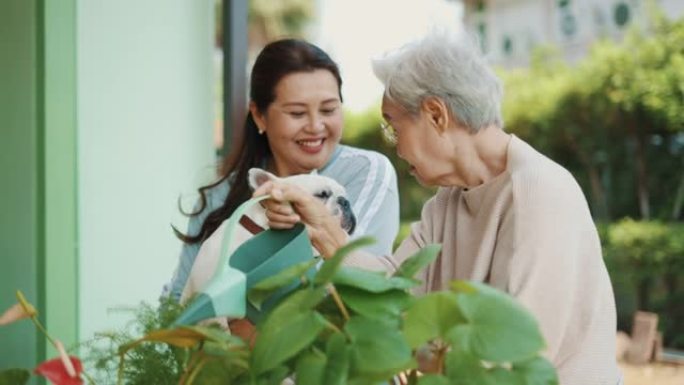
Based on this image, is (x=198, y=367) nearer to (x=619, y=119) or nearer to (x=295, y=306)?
(x=295, y=306)

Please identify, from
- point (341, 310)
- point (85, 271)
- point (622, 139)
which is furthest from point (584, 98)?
point (341, 310)

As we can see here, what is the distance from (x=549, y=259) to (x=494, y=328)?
513 millimetres

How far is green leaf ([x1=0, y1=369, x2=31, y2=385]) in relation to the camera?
1.13m

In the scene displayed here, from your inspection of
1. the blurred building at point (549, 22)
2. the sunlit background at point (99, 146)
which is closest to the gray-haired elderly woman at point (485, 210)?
the sunlit background at point (99, 146)

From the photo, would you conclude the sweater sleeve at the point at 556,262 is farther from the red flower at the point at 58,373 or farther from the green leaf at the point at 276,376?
the red flower at the point at 58,373

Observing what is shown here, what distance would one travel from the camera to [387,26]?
433 inches

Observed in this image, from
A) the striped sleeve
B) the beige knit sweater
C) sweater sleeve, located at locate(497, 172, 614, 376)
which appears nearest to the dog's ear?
the striped sleeve

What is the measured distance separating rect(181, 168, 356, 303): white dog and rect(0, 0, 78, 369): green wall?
3.98ft

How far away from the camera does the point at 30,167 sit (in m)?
2.85

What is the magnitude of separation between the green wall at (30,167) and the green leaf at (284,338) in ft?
6.70

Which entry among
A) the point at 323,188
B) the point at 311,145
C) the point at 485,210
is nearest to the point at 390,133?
the point at 323,188

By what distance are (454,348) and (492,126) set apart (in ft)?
2.43

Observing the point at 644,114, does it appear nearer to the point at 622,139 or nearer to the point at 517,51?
the point at 622,139

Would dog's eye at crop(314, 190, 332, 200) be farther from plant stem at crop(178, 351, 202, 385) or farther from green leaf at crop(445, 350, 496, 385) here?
green leaf at crop(445, 350, 496, 385)
